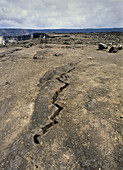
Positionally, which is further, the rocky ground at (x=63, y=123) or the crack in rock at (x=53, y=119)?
the crack in rock at (x=53, y=119)

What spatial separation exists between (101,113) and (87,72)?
380 cm

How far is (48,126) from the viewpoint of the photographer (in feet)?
12.8

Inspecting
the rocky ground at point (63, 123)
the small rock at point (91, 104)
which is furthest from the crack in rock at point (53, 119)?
the small rock at point (91, 104)

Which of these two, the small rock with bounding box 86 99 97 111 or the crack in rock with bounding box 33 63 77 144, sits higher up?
the small rock with bounding box 86 99 97 111

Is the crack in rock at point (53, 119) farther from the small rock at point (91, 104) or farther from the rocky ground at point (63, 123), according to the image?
the small rock at point (91, 104)

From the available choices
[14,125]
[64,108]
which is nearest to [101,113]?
[64,108]

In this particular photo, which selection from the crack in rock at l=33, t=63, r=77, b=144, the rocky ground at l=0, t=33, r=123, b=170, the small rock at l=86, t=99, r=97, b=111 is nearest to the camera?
the rocky ground at l=0, t=33, r=123, b=170

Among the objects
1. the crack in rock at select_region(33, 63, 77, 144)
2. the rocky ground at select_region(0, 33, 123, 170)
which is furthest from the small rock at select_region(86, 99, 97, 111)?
the crack in rock at select_region(33, 63, 77, 144)

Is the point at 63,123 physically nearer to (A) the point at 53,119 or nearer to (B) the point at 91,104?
(A) the point at 53,119

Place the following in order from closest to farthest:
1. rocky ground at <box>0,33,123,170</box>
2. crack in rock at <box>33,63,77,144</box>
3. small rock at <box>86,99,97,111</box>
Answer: rocky ground at <box>0,33,123,170</box>, crack in rock at <box>33,63,77,144</box>, small rock at <box>86,99,97,111</box>

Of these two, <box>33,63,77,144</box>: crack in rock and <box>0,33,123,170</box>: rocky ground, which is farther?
<box>33,63,77,144</box>: crack in rock

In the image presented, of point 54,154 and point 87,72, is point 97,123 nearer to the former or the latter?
point 54,154

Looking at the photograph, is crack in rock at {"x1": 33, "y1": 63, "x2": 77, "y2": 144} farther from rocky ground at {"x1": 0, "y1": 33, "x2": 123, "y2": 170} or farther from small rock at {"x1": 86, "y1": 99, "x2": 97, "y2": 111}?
small rock at {"x1": 86, "y1": 99, "x2": 97, "y2": 111}

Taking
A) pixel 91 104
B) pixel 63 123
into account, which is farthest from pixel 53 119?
pixel 91 104
